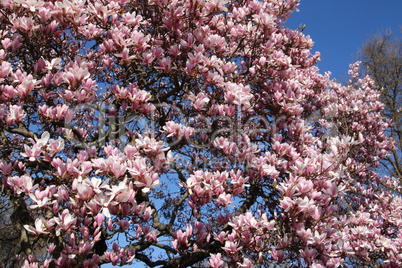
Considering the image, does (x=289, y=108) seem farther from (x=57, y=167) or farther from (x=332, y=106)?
(x=332, y=106)

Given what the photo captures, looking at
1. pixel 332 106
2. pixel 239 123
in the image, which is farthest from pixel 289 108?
pixel 332 106

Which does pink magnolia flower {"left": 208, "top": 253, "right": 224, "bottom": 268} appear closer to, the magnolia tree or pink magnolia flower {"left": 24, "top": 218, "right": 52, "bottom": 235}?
the magnolia tree

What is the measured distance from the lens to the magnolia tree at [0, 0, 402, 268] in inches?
130

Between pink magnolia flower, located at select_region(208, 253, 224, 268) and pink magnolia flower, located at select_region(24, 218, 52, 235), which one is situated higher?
pink magnolia flower, located at select_region(208, 253, 224, 268)

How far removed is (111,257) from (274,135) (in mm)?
2582

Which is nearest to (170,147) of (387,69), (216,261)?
(216,261)

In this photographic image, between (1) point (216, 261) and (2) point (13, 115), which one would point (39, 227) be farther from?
(1) point (216, 261)

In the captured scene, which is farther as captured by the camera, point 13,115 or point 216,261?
point 13,115

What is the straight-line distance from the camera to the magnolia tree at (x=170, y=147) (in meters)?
3.30

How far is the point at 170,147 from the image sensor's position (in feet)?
14.6

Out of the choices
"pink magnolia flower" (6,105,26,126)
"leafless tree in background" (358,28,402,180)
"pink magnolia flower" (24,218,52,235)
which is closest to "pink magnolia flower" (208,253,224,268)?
"pink magnolia flower" (24,218,52,235)

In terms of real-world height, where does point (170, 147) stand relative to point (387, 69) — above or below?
below

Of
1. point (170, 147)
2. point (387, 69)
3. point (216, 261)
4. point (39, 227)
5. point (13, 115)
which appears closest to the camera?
point (39, 227)

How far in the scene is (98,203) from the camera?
2.91m
